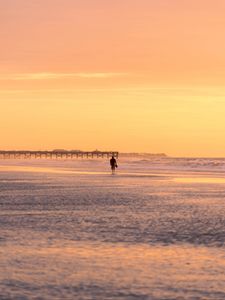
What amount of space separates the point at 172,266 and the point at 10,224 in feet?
31.2

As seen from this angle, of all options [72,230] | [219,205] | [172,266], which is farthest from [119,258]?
[219,205]

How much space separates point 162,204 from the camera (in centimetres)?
3309

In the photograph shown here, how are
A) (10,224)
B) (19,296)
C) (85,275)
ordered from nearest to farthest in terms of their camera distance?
(19,296) → (85,275) → (10,224)

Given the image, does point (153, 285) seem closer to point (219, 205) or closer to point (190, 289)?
point (190, 289)

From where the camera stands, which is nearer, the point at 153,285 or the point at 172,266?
the point at 153,285

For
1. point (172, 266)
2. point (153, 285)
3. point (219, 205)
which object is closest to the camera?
point (153, 285)

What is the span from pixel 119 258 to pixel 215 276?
2.92m

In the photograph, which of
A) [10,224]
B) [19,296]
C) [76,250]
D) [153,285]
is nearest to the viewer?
[19,296]

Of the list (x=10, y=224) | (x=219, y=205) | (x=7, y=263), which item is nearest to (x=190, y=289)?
(x=7, y=263)

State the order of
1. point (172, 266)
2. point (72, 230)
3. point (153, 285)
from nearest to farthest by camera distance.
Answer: point (153, 285) < point (172, 266) < point (72, 230)

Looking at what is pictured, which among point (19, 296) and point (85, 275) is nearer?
point (19, 296)

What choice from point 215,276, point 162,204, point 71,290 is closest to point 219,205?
point 162,204

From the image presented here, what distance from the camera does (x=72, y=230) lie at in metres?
21.9

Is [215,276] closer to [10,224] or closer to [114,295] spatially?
[114,295]
